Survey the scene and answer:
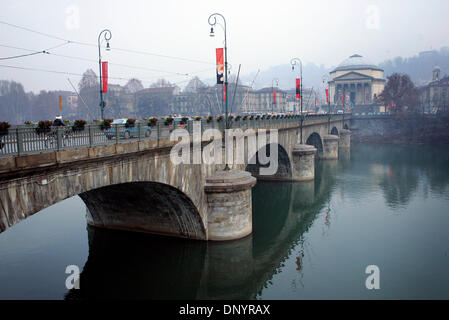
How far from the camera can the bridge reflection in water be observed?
17.0 metres

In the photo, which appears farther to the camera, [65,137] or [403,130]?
[403,130]

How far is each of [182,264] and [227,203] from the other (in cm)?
394

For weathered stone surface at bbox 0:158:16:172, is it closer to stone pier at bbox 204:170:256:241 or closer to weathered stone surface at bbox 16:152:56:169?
weathered stone surface at bbox 16:152:56:169

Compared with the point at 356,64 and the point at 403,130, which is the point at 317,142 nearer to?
the point at 403,130

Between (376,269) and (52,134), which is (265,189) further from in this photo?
(52,134)

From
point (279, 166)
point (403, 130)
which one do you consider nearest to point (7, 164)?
point (279, 166)

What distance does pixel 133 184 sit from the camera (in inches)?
712

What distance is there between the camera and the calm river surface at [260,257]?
55.4 feet

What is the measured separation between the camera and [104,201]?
2188 centimetres

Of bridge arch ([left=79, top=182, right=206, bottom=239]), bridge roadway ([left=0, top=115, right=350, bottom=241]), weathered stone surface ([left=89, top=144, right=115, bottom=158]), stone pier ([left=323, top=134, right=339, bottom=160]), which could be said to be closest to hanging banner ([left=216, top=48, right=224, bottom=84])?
bridge roadway ([left=0, top=115, right=350, bottom=241])

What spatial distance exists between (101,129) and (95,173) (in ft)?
5.57

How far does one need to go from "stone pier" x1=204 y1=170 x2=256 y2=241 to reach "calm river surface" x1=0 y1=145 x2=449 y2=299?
0.72 m

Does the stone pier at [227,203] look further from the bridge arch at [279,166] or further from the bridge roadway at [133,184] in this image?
the bridge arch at [279,166]

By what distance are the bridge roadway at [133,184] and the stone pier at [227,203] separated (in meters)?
0.05
